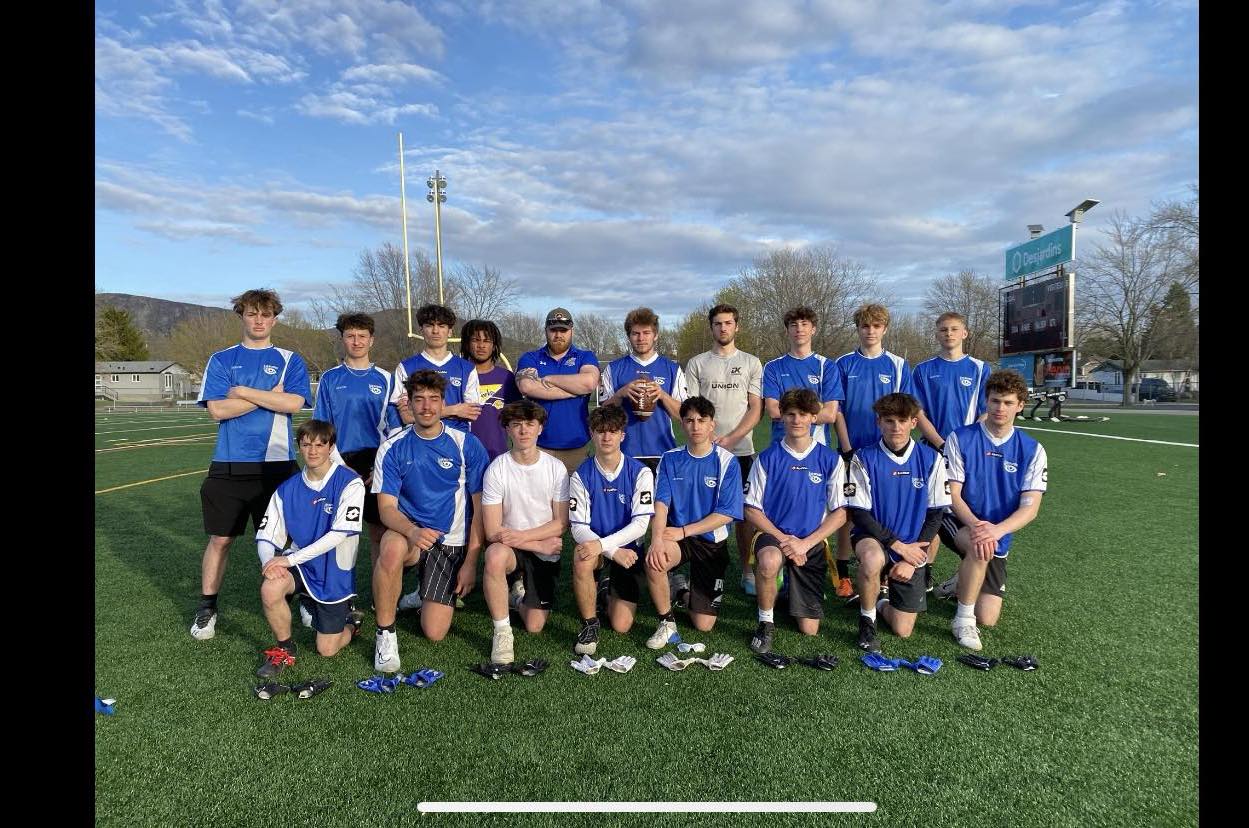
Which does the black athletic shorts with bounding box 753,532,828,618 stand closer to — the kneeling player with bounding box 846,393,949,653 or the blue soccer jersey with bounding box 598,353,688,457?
the kneeling player with bounding box 846,393,949,653

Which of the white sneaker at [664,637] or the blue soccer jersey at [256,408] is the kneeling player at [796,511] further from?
the blue soccer jersey at [256,408]

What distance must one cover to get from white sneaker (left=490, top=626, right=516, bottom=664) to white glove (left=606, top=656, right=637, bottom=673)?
549mm

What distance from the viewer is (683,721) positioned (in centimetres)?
280

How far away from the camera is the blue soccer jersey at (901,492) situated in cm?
389

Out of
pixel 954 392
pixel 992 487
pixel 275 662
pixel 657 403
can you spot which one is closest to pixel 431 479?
pixel 275 662

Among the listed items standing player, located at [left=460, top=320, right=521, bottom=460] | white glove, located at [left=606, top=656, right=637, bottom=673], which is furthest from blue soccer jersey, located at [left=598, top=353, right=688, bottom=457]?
white glove, located at [left=606, top=656, right=637, bottom=673]

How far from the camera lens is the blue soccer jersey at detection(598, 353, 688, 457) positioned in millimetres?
4477

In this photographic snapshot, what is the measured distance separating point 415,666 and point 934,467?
330 centimetres

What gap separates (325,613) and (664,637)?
1934 mm

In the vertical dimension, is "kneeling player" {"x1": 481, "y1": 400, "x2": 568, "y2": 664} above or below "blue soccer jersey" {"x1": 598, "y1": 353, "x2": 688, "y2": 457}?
below

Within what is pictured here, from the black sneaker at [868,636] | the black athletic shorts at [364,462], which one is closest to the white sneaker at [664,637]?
the black sneaker at [868,636]

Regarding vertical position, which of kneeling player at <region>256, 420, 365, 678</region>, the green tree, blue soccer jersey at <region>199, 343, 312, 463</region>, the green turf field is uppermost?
the green tree
